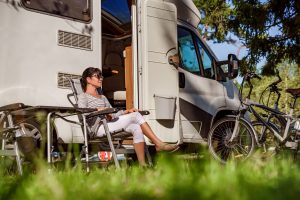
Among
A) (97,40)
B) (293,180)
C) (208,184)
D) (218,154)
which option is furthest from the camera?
(218,154)

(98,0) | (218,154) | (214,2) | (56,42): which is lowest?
(218,154)

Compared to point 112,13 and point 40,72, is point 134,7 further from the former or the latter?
point 40,72

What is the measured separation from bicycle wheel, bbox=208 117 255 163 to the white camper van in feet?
0.79

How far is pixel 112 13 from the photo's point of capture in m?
7.26

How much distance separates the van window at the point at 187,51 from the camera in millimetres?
7039

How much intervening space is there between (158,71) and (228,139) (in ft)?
4.42

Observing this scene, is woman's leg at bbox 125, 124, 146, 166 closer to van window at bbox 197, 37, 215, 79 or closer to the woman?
the woman

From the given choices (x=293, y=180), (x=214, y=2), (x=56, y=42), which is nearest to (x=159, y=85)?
(x=56, y=42)

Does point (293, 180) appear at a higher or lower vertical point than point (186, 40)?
lower

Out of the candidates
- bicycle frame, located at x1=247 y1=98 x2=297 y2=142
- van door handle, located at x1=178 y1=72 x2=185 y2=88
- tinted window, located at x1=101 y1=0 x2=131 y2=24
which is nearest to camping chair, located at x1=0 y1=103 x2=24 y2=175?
van door handle, located at x1=178 y1=72 x2=185 y2=88

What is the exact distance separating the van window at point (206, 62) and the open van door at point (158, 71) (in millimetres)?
876

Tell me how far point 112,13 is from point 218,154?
8.33ft

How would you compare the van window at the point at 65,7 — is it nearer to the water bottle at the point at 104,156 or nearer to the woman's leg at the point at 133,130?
the woman's leg at the point at 133,130

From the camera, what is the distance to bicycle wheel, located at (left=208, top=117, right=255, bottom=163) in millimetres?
6432
